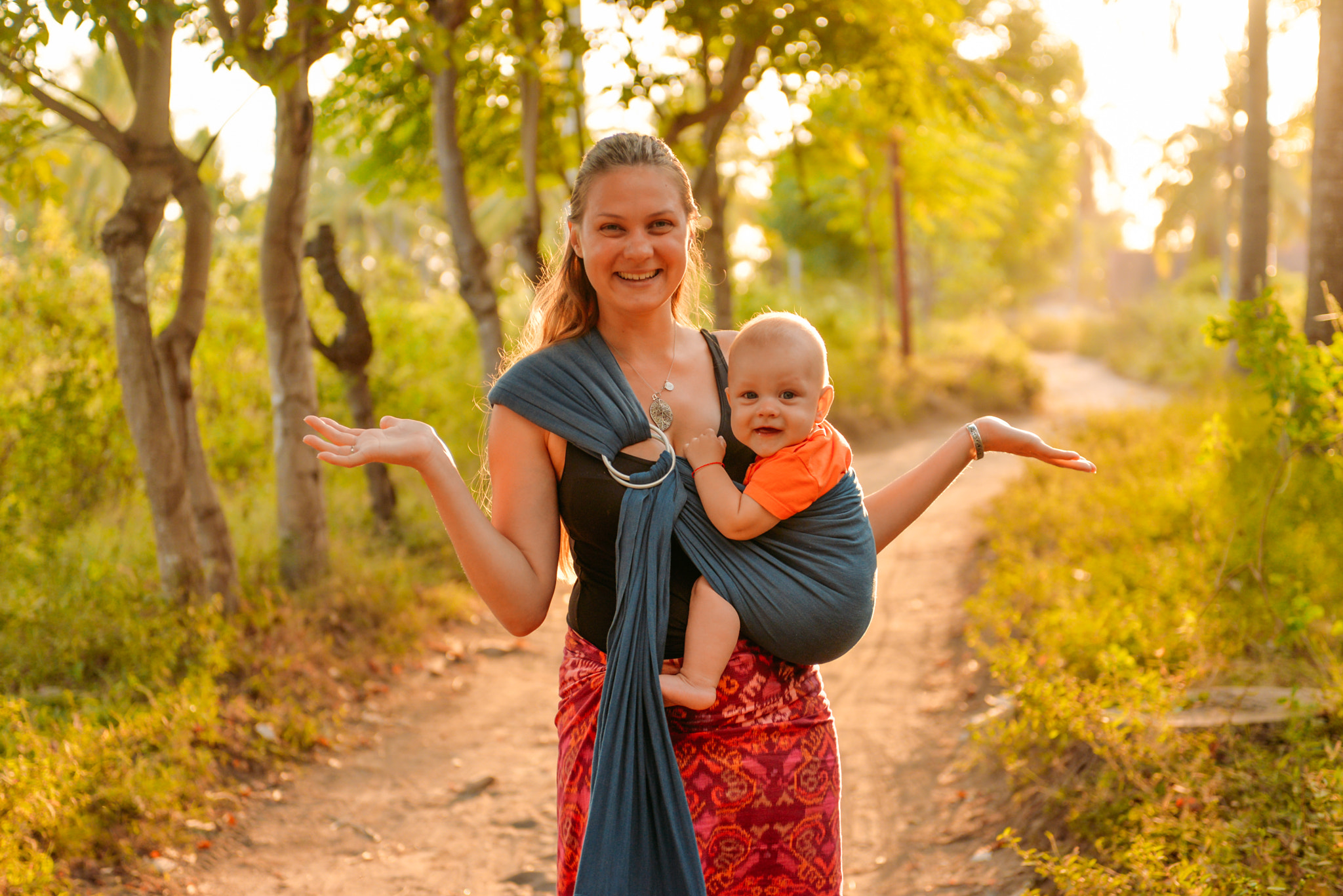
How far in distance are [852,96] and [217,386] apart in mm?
8351

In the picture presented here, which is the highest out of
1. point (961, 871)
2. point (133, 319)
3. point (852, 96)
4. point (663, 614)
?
point (852, 96)

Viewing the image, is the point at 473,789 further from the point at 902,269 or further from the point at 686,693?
the point at 902,269

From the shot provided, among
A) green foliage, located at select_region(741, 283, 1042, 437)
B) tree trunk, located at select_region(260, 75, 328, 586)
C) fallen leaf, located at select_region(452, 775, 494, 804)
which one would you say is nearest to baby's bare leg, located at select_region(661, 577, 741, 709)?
fallen leaf, located at select_region(452, 775, 494, 804)

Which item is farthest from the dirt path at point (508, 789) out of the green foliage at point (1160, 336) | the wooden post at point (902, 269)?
the wooden post at point (902, 269)

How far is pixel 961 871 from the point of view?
369 centimetres

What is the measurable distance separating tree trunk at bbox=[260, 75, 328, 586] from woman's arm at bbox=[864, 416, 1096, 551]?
451cm

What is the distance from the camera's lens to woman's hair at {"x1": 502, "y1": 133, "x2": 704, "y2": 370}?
6.76 feet

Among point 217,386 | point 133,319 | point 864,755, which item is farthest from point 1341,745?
point 217,386

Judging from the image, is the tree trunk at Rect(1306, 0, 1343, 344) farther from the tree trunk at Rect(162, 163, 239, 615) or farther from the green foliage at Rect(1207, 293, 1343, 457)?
the tree trunk at Rect(162, 163, 239, 615)

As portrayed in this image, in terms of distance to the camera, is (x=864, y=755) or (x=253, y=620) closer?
(x=864, y=755)

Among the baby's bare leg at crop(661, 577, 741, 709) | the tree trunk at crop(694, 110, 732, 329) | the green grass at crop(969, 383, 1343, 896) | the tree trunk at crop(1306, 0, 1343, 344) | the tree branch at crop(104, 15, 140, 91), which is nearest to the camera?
the baby's bare leg at crop(661, 577, 741, 709)

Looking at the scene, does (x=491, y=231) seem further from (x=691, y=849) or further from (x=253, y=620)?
(x=691, y=849)

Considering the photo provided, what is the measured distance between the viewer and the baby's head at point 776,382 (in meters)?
1.97

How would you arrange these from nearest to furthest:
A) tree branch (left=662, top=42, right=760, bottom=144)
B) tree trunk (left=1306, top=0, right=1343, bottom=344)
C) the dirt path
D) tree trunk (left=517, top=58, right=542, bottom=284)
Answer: the dirt path, tree trunk (left=1306, top=0, right=1343, bottom=344), tree trunk (left=517, top=58, right=542, bottom=284), tree branch (left=662, top=42, right=760, bottom=144)
